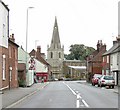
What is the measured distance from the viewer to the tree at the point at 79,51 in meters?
169

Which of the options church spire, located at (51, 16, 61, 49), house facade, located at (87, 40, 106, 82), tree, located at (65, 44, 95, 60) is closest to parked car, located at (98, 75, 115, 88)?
house facade, located at (87, 40, 106, 82)

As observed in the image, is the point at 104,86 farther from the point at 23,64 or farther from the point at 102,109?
the point at 102,109

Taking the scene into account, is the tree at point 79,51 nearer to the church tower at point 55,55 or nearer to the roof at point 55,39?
the church tower at point 55,55

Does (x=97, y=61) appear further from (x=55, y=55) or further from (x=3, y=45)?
(x=55, y=55)

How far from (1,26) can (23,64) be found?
84.4ft

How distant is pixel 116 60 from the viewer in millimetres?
60000

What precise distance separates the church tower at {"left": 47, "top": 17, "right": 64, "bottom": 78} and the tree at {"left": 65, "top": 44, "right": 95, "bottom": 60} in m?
8.75

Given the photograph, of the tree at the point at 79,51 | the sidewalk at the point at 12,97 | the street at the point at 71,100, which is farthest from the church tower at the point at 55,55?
the street at the point at 71,100

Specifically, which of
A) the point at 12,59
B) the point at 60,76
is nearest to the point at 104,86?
the point at 12,59

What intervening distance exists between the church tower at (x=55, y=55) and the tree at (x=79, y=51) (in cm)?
875

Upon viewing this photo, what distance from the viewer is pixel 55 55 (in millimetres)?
164375

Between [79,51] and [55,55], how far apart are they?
14.8 meters

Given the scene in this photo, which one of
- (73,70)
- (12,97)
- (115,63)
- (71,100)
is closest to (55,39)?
(73,70)

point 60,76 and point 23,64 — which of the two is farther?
point 60,76
